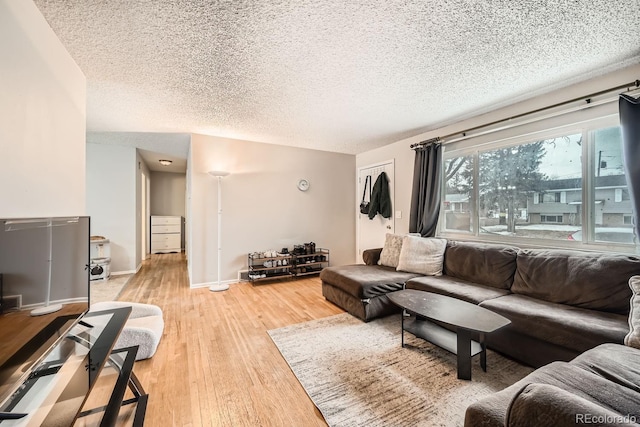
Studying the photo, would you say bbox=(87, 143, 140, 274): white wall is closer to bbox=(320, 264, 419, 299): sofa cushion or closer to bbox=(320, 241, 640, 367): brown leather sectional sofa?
bbox=(320, 264, 419, 299): sofa cushion

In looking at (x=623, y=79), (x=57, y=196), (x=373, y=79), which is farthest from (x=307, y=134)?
(x=623, y=79)

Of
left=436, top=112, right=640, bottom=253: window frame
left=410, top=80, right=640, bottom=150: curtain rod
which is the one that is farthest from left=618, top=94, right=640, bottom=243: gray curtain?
left=436, top=112, right=640, bottom=253: window frame

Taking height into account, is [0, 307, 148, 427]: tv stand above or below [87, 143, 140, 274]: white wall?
below

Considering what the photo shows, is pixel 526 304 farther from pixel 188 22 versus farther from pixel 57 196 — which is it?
pixel 57 196

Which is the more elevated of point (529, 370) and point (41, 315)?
point (41, 315)

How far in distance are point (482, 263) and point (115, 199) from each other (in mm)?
5977

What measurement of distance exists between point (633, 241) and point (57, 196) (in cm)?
443

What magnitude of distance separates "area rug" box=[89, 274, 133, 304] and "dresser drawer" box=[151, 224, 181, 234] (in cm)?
278

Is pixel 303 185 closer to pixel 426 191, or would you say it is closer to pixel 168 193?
pixel 426 191

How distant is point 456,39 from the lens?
5.70 feet

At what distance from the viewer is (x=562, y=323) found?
168 cm

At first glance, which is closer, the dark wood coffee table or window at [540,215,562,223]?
the dark wood coffee table

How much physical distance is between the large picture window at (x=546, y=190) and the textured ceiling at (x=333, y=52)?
1.93 ft

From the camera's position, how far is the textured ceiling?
1.49 m
